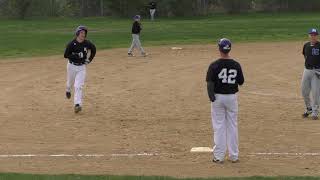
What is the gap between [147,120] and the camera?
14.9 m

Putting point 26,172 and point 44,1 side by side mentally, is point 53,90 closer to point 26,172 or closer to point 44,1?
point 26,172

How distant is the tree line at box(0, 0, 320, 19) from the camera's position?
67.4 m

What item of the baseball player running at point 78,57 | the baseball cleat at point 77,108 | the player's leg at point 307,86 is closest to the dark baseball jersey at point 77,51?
the baseball player running at point 78,57

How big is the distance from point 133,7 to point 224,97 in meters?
57.9

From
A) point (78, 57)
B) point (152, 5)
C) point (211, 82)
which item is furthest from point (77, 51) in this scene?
point (152, 5)

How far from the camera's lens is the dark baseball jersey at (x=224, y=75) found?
10.3 metres

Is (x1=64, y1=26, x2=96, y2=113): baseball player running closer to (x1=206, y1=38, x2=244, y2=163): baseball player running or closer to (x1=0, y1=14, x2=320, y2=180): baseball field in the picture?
(x1=0, y1=14, x2=320, y2=180): baseball field

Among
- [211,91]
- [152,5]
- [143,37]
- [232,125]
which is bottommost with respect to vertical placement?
[143,37]

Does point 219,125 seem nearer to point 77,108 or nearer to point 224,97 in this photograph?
point 224,97

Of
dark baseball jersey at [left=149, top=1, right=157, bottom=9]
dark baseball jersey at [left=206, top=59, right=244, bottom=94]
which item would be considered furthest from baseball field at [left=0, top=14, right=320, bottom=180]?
dark baseball jersey at [left=149, top=1, right=157, bottom=9]

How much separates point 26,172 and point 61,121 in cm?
489

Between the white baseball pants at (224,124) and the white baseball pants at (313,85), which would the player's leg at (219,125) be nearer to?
the white baseball pants at (224,124)

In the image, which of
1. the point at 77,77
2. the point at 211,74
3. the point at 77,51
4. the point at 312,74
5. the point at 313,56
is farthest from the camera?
the point at 77,77

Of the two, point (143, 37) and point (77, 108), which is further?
point (143, 37)
